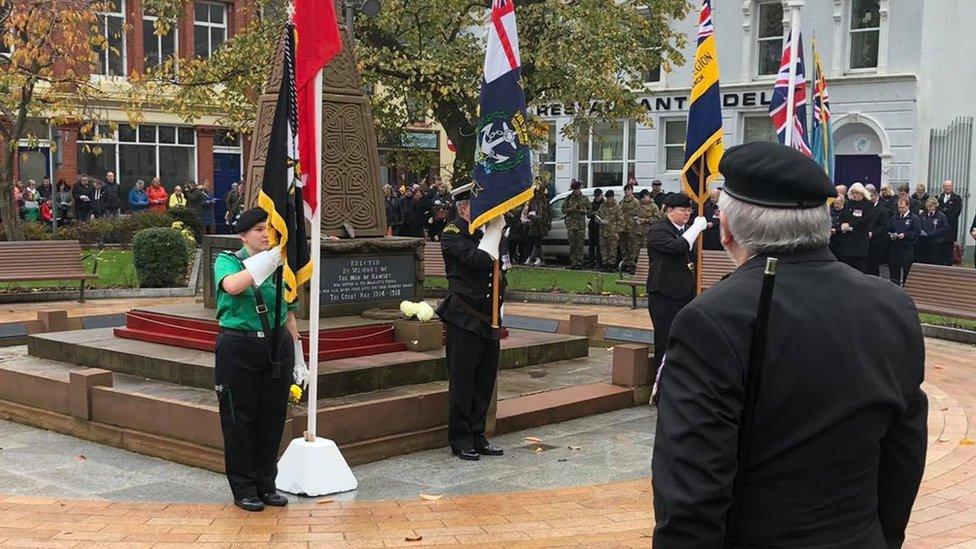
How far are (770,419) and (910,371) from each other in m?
A: 0.46

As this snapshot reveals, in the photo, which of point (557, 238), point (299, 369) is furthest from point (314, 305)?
point (557, 238)

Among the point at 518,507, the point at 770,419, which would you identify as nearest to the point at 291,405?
the point at 518,507

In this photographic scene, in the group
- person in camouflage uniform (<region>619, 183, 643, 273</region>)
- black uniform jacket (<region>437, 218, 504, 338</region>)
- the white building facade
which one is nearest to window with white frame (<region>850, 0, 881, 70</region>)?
the white building facade

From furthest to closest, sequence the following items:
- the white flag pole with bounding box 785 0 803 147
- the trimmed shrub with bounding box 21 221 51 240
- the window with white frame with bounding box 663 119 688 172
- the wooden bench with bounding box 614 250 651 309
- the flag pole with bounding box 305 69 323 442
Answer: the window with white frame with bounding box 663 119 688 172 < the trimmed shrub with bounding box 21 221 51 240 < the wooden bench with bounding box 614 250 651 309 < the white flag pole with bounding box 785 0 803 147 < the flag pole with bounding box 305 69 323 442

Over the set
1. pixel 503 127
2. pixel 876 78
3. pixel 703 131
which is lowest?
pixel 503 127

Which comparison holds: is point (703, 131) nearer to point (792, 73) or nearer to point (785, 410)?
point (792, 73)

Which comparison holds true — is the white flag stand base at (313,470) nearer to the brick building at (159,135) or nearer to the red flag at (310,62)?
the red flag at (310,62)

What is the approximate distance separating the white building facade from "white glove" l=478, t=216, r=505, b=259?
17.4 metres

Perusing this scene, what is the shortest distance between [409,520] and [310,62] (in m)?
3.10

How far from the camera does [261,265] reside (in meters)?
6.23

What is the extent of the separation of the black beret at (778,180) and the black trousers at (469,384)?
5265mm

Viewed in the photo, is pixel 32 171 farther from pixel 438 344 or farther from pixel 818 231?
pixel 818 231

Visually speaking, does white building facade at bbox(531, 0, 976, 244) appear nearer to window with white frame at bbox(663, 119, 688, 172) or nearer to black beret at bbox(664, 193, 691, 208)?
window with white frame at bbox(663, 119, 688, 172)

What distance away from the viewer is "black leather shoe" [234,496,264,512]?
636 centimetres
